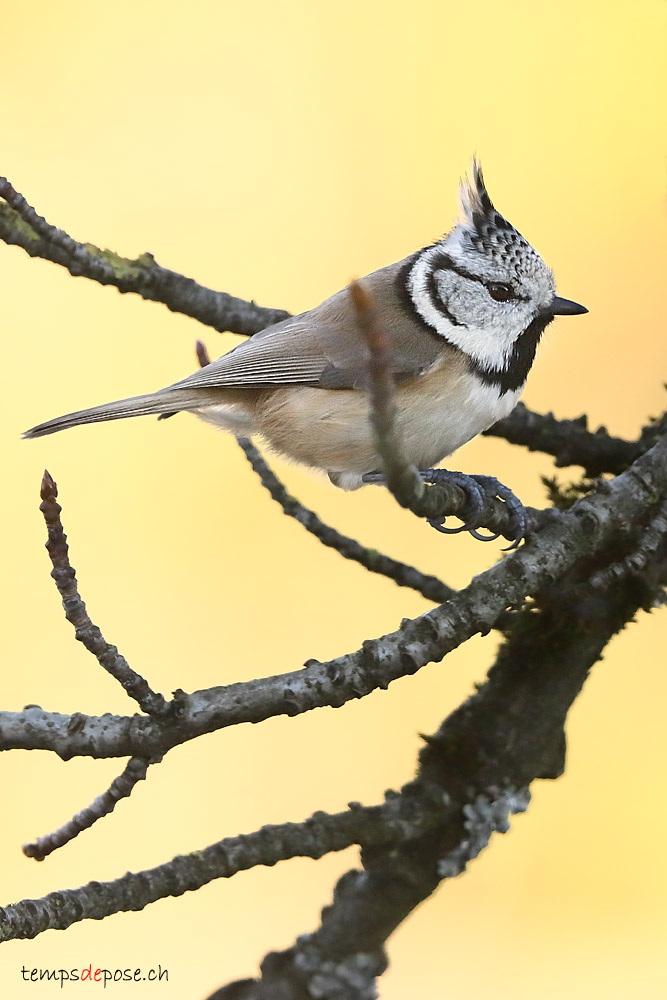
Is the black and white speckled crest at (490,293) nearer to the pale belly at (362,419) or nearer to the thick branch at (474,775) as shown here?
the pale belly at (362,419)

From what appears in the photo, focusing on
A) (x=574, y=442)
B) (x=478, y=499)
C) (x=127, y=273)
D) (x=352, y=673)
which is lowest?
(x=352, y=673)

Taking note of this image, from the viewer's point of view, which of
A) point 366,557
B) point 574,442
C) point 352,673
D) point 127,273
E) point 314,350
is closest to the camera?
point 352,673

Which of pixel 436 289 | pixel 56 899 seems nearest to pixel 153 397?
pixel 436 289

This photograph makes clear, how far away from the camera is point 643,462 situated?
1857mm

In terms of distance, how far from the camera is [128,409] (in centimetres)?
225

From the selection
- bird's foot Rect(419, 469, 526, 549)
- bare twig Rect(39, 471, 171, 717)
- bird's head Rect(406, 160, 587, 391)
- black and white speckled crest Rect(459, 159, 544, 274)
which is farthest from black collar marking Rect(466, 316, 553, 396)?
bare twig Rect(39, 471, 171, 717)

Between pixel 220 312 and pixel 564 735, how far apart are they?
107 centimetres

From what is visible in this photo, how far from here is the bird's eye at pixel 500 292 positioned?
2.25m

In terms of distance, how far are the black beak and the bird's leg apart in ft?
1.60

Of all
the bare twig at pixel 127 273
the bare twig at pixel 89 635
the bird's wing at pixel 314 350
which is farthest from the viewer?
the bird's wing at pixel 314 350

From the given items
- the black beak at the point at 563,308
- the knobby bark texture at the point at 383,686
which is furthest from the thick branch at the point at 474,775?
the black beak at the point at 563,308

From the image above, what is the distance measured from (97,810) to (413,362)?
1.24 m

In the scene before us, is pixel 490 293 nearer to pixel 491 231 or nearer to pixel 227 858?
pixel 491 231

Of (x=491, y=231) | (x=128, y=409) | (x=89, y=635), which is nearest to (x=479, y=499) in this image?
(x=89, y=635)
